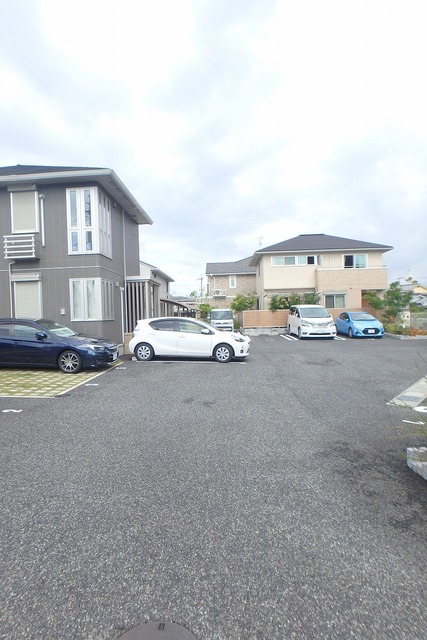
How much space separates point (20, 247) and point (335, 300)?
67.1ft

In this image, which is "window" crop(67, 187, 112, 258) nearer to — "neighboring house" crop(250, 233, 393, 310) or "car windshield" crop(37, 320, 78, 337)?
"car windshield" crop(37, 320, 78, 337)

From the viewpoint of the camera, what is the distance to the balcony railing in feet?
42.1

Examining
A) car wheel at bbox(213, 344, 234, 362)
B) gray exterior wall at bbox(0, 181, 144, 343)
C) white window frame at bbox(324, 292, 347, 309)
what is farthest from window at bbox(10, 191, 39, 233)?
white window frame at bbox(324, 292, 347, 309)

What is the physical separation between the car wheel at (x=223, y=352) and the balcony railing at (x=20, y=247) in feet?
24.1

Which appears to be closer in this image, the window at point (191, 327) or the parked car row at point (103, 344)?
the parked car row at point (103, 344)

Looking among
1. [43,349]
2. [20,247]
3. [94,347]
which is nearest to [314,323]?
[94,347]

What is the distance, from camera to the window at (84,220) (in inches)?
507

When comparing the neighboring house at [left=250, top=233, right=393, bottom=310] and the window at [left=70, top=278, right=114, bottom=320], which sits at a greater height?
the neighboring house at [left=250, top=233, right=393, bottom=310]

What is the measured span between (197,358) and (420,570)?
386 inches

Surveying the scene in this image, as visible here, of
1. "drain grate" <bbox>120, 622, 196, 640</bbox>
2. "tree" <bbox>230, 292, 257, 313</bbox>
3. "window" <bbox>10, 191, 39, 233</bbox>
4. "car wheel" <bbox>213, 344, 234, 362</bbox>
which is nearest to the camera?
"drain grate" <bbox>120, 622, 196, 640</bbox>

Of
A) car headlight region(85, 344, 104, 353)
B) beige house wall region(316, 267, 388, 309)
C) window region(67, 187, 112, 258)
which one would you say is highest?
window region(67, 187, 112, 258)

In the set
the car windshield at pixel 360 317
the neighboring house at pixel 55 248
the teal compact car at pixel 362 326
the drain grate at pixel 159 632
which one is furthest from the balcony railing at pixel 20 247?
the car windshield at pixel 360 317

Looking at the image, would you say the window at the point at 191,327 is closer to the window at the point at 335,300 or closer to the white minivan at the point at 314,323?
the white minivan at the point at 314,323

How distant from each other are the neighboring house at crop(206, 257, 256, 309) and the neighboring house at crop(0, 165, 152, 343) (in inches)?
1008
